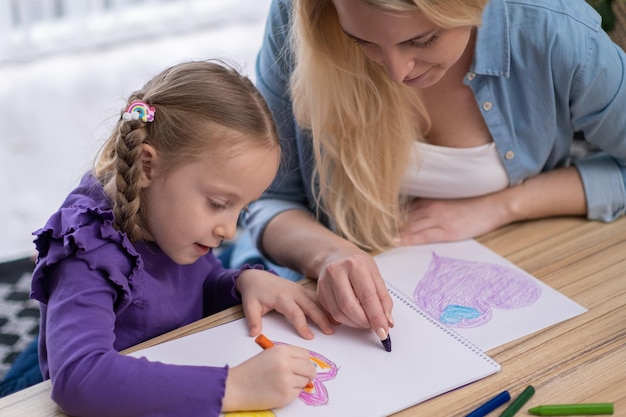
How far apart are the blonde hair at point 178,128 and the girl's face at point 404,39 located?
0.53 ft

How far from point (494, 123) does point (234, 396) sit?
645mm

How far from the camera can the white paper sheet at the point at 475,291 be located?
1033mm

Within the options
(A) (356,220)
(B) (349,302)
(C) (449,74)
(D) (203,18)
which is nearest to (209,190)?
(B) (349,302)

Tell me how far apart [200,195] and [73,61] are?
2.91 m

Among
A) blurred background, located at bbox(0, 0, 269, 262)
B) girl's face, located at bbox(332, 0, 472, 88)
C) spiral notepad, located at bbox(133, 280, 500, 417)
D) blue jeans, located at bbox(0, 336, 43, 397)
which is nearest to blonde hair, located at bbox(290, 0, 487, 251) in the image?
girl's face, located at bbox(332, 0, 472, 88)

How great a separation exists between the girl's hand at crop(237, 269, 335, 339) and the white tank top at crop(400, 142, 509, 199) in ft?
1.10

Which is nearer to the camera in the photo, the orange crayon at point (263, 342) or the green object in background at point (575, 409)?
the green object in background at point (575, 409)

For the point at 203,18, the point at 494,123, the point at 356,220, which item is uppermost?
the point at 494,123

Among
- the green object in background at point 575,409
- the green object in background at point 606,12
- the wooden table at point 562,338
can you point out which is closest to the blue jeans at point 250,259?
the wooden table at point 562,338

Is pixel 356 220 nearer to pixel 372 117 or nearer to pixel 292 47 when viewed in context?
pixel 372 117

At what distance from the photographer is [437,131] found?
1.34m

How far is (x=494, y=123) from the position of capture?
1.28 meters

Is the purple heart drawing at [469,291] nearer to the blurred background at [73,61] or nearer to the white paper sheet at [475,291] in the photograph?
the white paper sheet at [475,291]

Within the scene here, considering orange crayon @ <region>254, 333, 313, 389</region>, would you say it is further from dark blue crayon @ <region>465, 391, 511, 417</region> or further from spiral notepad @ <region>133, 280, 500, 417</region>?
dark blue crayon @ <region>465, 391, 511, 417</region>
